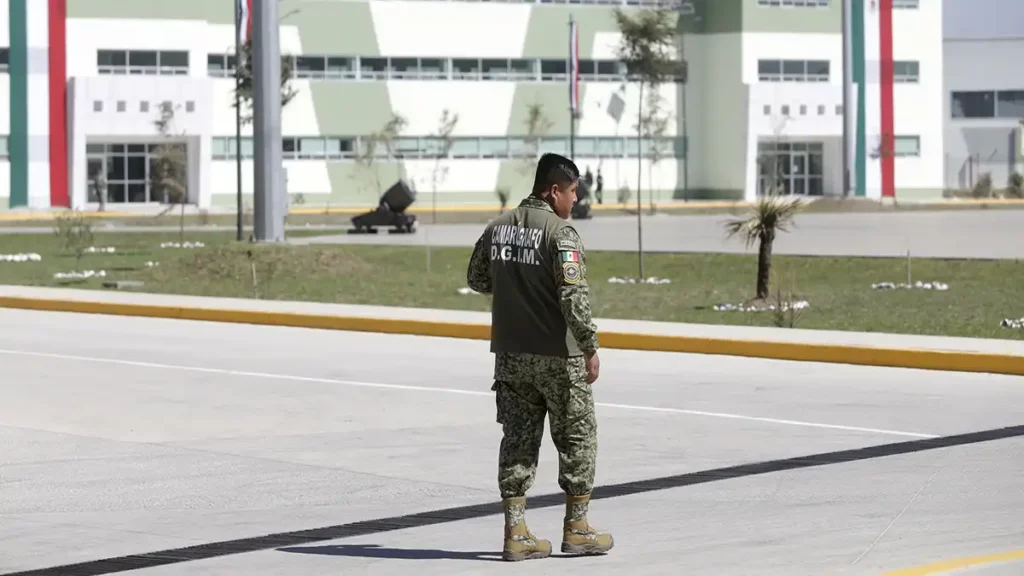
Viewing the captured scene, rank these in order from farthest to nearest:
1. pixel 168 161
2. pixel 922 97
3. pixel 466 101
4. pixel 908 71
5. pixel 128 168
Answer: pixel 922 97 < pixel 908 71 < pixel 466 101 < pixel 128 168 < pixel 168 161

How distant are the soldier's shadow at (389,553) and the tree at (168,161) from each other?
68.8 metres

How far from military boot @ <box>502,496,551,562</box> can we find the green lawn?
13548 mm

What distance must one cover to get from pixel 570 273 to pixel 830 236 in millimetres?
38575

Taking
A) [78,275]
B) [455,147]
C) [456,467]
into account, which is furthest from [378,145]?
[456,467]

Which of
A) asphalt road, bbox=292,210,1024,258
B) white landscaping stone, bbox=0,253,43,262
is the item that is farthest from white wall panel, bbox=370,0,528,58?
white landscaping stone, bbox=0,253,43,262

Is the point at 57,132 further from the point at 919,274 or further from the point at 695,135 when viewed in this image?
the point at 919,274

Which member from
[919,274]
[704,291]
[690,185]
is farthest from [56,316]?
[690,185]

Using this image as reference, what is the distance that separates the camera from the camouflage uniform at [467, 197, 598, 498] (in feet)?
28.7

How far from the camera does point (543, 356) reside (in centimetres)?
884

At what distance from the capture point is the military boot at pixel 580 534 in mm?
8883

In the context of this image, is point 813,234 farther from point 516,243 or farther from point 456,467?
point 516,243

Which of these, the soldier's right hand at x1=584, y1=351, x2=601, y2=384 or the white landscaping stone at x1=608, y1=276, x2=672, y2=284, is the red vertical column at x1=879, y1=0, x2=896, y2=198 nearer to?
the white landscaping stone at x1=608, y1=276, x2=672, y2=284

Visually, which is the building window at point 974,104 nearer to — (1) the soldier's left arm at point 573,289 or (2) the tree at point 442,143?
(2) the tree at point 442,143

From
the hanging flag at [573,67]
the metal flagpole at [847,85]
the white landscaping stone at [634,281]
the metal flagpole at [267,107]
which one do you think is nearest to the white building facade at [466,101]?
the metal flagpole at [847,85]
